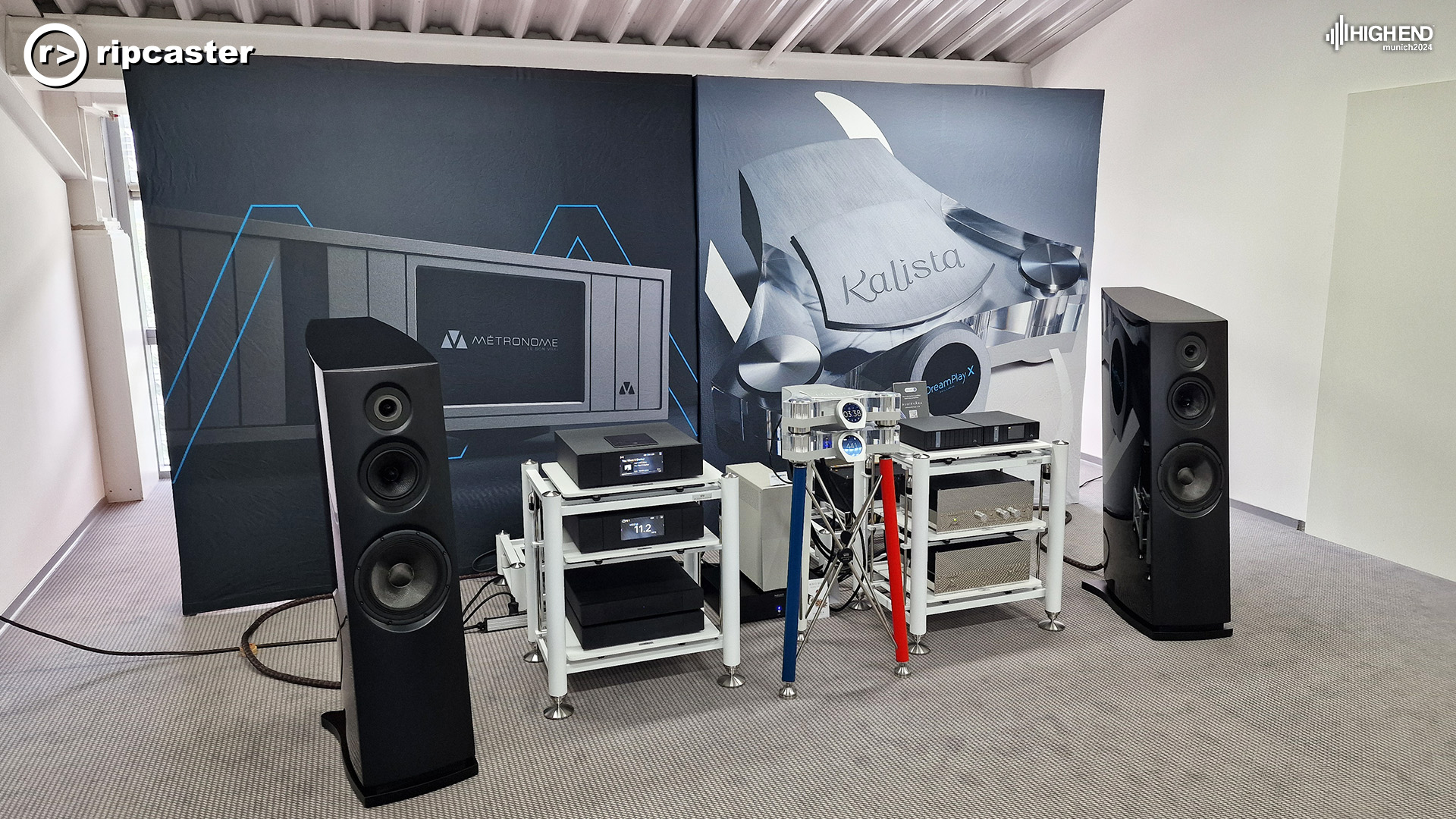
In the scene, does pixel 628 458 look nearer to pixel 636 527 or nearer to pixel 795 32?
pixel 636 527

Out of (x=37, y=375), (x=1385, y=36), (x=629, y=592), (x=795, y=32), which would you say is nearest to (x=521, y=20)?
(x=795, y=32)

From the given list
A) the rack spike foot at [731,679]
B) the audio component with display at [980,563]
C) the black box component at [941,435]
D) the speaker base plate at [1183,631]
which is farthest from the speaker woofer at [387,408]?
the speaker base plate at [1183,631]

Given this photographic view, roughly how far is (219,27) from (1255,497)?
5545 millimetres

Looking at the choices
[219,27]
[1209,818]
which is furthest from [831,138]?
[219,27]

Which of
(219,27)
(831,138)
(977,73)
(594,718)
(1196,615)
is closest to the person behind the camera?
(594,718)

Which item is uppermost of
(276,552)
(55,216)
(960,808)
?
(55,216)

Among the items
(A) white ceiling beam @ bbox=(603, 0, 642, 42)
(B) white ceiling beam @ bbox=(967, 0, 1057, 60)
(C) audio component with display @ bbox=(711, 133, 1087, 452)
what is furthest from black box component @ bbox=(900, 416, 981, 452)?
(B) white ceiling beam @ bbox=(967, 0, 1057, 60)

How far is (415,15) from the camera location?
4582mm

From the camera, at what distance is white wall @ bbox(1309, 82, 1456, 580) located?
3.20 meters

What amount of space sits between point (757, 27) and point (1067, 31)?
186 cm

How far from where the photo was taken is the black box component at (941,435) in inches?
104

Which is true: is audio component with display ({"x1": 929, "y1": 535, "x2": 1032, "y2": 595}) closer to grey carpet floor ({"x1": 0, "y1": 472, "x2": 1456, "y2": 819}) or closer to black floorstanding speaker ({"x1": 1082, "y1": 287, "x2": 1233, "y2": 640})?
grey carpet floor ({"x1": 0, "y1": 472, "x2": 1456, "y2": 819})

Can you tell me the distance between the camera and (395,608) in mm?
1815

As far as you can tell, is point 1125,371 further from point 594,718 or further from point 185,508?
point 185,508
